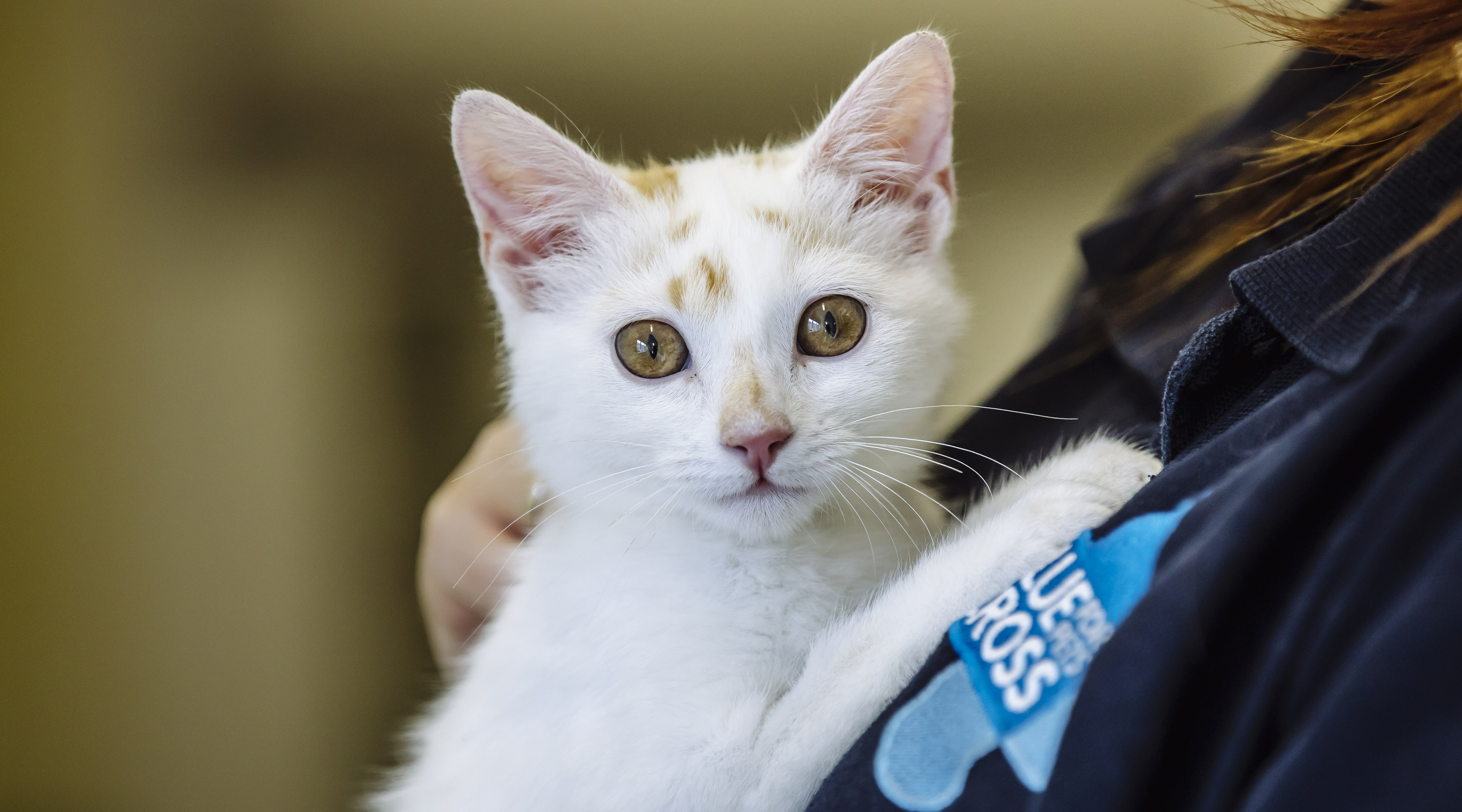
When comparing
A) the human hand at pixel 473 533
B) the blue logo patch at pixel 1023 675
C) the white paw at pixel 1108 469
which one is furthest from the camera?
the human hand at pixel 473 533

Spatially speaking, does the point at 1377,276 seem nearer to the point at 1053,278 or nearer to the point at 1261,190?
the point at 1261,190

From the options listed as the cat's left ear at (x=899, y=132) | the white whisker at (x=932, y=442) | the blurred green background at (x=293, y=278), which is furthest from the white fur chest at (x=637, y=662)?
the blurred green background at (x=293, y=278)

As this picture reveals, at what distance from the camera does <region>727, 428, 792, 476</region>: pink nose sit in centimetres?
88

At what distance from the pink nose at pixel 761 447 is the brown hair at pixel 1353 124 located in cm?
46

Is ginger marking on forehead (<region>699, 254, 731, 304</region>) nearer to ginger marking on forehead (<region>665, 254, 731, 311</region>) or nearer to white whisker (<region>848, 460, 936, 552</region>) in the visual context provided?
ginger marking on forehead (<region>665, 254, 731, 311</region>)

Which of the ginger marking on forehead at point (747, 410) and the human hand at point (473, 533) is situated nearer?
the ginger marking on forehead at point (747, 410)

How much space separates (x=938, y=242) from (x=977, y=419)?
0.30 meters

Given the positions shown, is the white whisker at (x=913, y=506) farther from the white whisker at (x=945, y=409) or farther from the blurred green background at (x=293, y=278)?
the blurred green background at (x=293, y=278)

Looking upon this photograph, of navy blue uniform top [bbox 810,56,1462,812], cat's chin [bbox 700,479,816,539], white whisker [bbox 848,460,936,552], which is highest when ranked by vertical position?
navy blue uniform top [bbox 810,56,1462,812]

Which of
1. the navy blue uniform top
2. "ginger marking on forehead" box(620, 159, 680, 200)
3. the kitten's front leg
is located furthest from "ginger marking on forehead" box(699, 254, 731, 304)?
the navy blue uniform top

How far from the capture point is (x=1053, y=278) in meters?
3.13

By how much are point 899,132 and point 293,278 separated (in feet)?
8.66

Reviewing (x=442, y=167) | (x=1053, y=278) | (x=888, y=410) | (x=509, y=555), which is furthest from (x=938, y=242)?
(x=442, y=167)

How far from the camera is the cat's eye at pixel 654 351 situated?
3.22 ft
